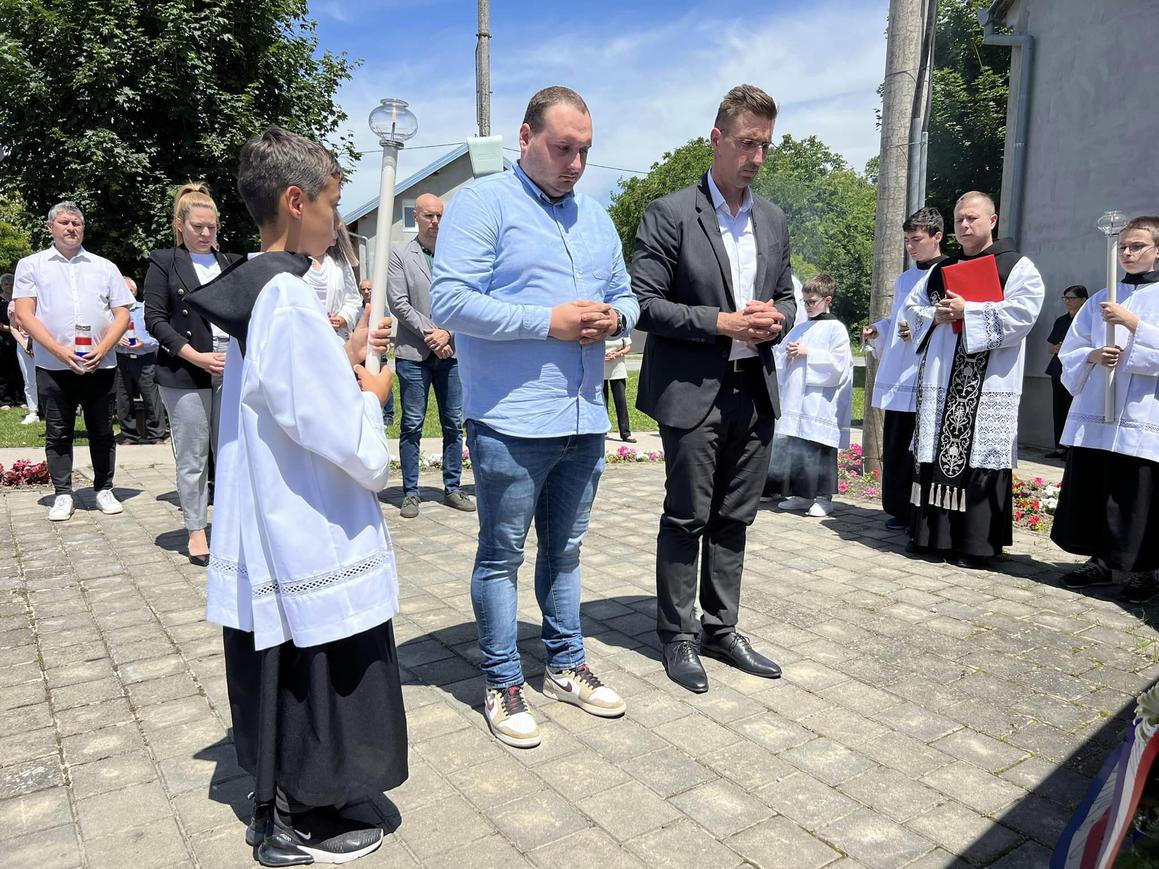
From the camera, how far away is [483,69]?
57.2ft

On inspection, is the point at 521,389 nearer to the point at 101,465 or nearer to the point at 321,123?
the point at 101,465

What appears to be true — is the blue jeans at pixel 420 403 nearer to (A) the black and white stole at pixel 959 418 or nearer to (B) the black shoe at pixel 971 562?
(A) the black and white stole at pixel 959 418

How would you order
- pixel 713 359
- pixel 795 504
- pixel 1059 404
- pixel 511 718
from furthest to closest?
pixel 1059 404 < pixel 795 504 < pixel 713 359 < pixel 511 718

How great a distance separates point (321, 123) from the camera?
19.6m

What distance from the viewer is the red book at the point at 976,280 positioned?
18.3ft

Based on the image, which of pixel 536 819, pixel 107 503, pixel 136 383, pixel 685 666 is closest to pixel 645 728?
pixel 685 666

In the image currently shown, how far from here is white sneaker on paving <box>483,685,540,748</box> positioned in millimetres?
3229

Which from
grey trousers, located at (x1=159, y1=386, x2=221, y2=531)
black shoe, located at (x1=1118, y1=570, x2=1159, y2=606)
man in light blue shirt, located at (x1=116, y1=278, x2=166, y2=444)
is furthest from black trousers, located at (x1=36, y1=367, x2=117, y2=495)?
black shoe, located at (x1=1118, y1=570, x2=1159, y2=606)

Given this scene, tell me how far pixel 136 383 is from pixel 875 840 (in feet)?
33.7

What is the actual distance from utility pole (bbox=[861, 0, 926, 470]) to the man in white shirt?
20.5ft

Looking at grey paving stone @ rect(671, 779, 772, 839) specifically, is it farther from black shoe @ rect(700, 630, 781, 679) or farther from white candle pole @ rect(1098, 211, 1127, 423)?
white candle pole @ rect(1098, 211, 1127, 423)

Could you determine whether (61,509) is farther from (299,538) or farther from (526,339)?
(299,538)

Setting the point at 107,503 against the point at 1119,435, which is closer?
the point at 1119,435

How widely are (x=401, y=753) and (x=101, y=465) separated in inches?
215
